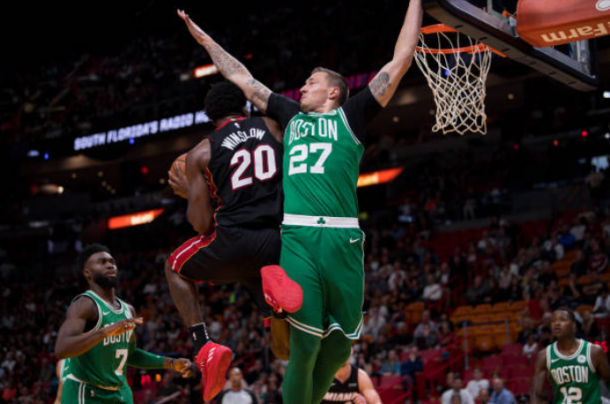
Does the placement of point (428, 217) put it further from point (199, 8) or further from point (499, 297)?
point (199, 8)

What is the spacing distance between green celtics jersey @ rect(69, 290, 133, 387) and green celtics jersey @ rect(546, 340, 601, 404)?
179 inches

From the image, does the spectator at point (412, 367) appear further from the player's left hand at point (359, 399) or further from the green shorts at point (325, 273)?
the green shorts at point (325, 273)

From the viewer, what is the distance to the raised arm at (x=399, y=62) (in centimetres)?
452

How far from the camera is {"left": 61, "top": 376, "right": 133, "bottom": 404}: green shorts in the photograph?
612 cm

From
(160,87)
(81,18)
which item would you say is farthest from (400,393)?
(81,18)

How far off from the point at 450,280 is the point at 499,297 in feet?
4.89

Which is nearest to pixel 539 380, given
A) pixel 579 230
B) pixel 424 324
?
pixel 424 324

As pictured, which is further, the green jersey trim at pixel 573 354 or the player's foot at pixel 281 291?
the green jersey trim at pixel 573 354

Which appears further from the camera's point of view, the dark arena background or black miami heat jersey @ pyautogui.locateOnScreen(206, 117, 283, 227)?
the dark arena background

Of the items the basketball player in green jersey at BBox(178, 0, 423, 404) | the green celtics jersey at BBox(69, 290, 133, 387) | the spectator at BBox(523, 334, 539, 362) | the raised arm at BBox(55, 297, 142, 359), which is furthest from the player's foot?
the spectator at BBox(523, 334, 539, 362)

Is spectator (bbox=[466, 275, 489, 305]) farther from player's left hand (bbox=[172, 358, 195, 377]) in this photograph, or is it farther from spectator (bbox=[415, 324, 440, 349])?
player's left hand (bbox=[172, 358, 195, 377])

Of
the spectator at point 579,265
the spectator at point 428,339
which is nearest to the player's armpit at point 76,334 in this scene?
the spectator at point 428,339

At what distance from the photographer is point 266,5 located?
1222 inches

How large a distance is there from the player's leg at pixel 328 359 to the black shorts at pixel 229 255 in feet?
1.51
